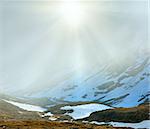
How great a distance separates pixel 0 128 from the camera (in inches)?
1729

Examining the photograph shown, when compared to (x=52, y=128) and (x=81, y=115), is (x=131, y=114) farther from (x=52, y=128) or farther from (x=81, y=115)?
(x=52, y=128)

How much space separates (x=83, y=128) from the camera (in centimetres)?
4653

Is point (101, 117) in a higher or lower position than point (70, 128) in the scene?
higher

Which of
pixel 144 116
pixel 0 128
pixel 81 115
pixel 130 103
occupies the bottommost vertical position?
pixel 0 128

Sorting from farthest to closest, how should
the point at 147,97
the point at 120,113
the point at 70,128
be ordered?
the point at 147,97 < the point at 120,113 < the point at 70,128

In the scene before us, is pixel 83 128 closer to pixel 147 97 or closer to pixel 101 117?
pixel 101 117

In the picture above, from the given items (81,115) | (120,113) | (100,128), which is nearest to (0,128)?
(100,128)

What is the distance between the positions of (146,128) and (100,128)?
28.2 feet

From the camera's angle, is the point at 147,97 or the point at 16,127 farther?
the point at 147,97

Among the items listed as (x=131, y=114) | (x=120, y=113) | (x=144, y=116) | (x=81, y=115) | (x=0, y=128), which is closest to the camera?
(x=0, y=128)

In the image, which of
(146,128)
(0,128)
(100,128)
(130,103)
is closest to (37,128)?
(0,128)

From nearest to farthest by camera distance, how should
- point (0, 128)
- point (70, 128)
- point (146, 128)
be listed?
point (0, 128), point (70, 128), point (146, 128)

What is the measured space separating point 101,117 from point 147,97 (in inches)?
4681

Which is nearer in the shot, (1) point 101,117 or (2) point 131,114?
(2) point 131,114
